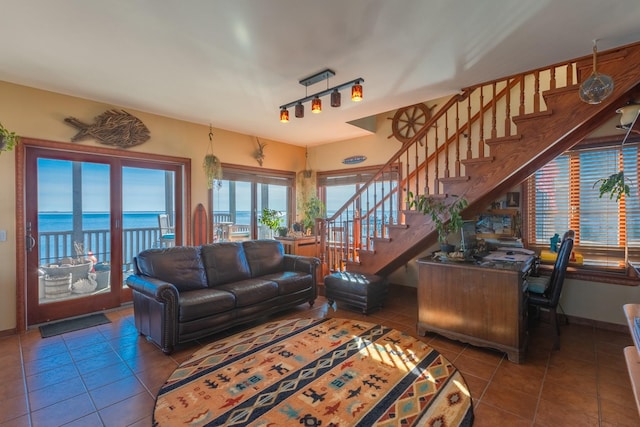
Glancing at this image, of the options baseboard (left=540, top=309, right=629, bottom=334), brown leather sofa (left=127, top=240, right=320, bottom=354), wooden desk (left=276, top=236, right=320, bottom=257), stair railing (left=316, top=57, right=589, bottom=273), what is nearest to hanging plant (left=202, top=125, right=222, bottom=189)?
brown leather sofa (left=127, top=240, right=320, bottom=354)

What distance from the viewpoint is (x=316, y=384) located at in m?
2.33

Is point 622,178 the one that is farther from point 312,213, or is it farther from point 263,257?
point 312,213

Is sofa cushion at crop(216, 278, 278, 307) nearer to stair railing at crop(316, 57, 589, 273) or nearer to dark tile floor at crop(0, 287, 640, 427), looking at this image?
dark tile floor at crop(0, 287, 640, 427)

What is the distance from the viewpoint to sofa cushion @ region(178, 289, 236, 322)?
2.94 metres

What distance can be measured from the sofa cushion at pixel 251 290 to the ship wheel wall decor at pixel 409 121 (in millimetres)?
3100

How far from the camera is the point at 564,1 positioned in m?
1.96

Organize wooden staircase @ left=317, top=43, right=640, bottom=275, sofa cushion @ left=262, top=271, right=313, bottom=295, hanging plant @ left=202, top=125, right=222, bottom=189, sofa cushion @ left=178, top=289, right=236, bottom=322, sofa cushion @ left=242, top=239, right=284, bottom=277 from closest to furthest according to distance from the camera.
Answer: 1. wooden staircase @ left=317, top=43, right=640, bottom=275
2. sofa cushion @ left=178, top=289, right=236, bottom=322
3. sofa cushion @ left=262, top=271, right=313, bottom=295
4. sofa cushion @ left=242, top=239, right=284, bottom=277
5. hanging plant @ left=202, top=125, right=222, bottom=189

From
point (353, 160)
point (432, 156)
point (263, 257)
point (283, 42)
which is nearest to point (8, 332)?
point (263, 257)

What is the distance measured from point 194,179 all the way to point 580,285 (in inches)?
213

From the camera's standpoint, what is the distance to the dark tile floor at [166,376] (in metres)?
2.00

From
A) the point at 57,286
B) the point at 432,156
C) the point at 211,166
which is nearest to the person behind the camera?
the point at 57,286

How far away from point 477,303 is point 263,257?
2728mm

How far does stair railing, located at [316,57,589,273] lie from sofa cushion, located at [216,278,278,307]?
1339 mm

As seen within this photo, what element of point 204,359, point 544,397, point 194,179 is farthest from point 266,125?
point 544,397
